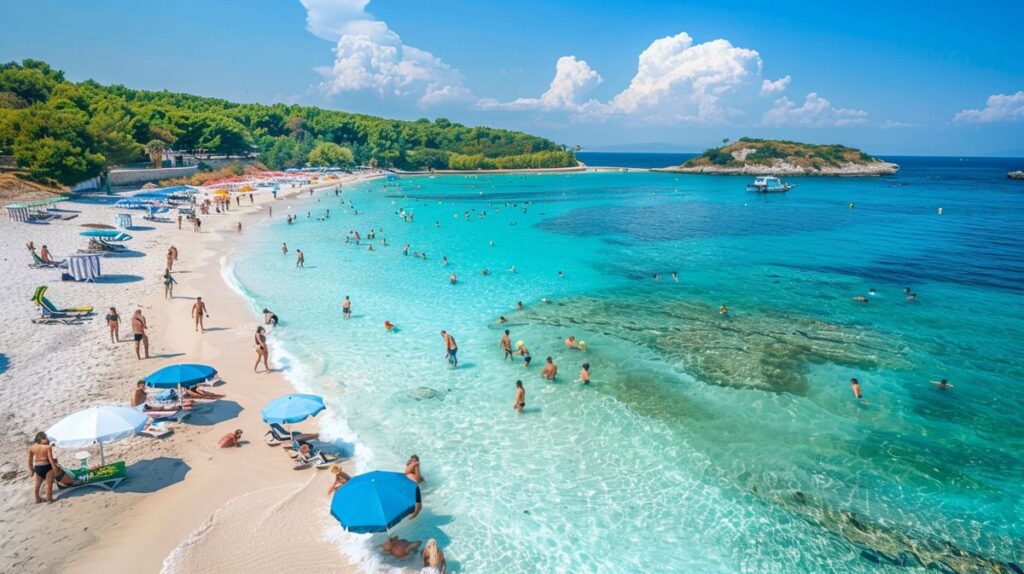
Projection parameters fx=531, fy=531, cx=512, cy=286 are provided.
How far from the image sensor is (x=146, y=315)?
71.2 ft

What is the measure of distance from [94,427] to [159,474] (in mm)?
1672

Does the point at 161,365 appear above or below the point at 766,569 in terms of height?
above

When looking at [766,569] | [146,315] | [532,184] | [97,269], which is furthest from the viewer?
[532,184]

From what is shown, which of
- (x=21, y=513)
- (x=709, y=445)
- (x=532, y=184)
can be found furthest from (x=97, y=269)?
(x=532, y=184)

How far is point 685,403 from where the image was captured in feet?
52.8

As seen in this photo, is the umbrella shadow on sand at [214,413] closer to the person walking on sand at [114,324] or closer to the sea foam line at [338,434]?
the sea foam line at [338,434]

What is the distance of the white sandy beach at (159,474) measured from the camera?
9562mm

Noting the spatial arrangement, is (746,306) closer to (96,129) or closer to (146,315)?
(146,315)

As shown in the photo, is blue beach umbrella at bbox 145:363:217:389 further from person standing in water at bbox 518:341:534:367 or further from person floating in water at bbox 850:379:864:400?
person floating in water at bbox 850:379:864:400

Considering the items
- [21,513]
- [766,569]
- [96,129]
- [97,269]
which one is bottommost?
[766,569]

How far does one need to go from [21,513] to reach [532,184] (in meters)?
113

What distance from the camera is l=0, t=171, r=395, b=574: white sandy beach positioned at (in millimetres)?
9562

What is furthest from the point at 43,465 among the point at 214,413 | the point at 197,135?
the point at 197,135

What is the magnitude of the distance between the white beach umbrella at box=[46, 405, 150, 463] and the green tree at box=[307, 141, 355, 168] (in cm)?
11494
